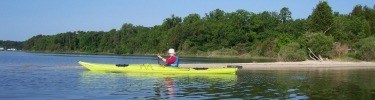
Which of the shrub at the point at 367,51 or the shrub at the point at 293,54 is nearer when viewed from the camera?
the shrub at the point at 367,51

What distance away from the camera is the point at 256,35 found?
130 metres

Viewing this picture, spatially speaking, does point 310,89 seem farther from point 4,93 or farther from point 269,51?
point 269,51

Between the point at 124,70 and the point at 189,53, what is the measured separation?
317 feet

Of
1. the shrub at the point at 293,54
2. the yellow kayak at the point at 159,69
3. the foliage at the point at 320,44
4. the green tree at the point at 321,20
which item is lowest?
the yellow kayak at the point at 159,69

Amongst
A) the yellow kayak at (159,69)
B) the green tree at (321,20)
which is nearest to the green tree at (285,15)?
the green tree at (321,20)

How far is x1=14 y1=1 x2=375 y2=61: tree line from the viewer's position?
68.8 meters

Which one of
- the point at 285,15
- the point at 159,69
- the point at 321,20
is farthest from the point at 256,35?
the point at 159,69

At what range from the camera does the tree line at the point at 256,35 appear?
68.8 m

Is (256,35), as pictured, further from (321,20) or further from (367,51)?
(367,51)

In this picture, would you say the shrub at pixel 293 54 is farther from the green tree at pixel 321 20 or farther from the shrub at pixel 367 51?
the green tree at pixel 321 20

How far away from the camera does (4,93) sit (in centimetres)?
2155

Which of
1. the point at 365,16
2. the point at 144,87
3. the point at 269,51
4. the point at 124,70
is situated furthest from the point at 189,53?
the point at 144,87

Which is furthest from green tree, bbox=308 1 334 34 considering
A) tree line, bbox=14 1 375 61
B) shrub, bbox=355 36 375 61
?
shrub, bbox=355 36 375 61

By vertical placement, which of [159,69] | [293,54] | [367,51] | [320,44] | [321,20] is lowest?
[159,69]
